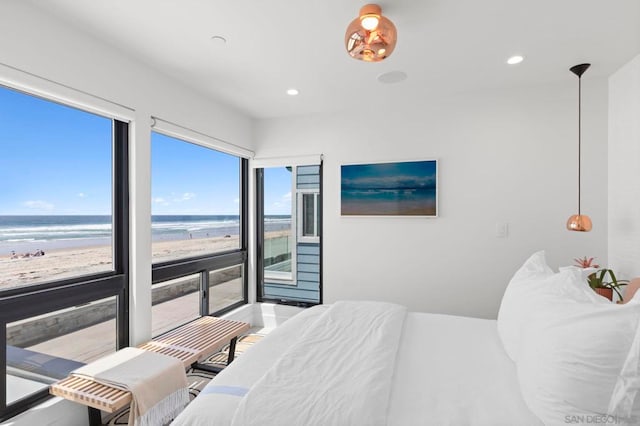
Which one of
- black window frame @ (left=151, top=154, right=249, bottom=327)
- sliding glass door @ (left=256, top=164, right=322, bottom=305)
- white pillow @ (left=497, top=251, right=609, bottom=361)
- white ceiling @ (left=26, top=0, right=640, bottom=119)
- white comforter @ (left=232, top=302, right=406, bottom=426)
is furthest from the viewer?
sliding glass door @ (left=256, top=164, right=322, bottom=305)

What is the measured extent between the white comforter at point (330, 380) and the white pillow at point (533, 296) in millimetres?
551

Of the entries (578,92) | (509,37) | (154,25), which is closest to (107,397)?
(154,25)

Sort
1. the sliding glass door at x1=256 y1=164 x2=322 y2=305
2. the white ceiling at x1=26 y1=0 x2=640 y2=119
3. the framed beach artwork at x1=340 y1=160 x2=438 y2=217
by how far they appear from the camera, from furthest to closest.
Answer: the sliding glass door at x1=256 y1=164 x2=322 y2=305
the framed beach artwork at x1=340 y1=160 x2=438 y2=217
the white ceiling at x1=26 y1=0 x2=640 y2=119

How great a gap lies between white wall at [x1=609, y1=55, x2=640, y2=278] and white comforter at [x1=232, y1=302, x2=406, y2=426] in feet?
6.55

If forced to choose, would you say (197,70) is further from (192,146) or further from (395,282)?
(395,282)

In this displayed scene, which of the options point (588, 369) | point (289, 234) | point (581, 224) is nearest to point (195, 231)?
point (289, 234)

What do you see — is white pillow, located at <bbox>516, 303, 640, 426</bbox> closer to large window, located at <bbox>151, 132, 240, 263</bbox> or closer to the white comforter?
the white comforter

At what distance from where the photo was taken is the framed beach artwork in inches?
128

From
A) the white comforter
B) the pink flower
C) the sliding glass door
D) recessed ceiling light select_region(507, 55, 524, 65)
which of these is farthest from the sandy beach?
the pink flower

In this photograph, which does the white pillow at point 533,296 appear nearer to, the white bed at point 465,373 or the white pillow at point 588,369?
the white bed at point 465,373

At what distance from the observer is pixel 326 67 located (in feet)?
8.34

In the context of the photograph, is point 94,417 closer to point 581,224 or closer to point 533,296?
point 533,296

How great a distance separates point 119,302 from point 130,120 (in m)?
1.38

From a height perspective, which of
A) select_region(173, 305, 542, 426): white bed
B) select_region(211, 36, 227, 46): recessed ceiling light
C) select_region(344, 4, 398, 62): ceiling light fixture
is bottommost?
A: select_region(173, 305, 542, 426): white bed
